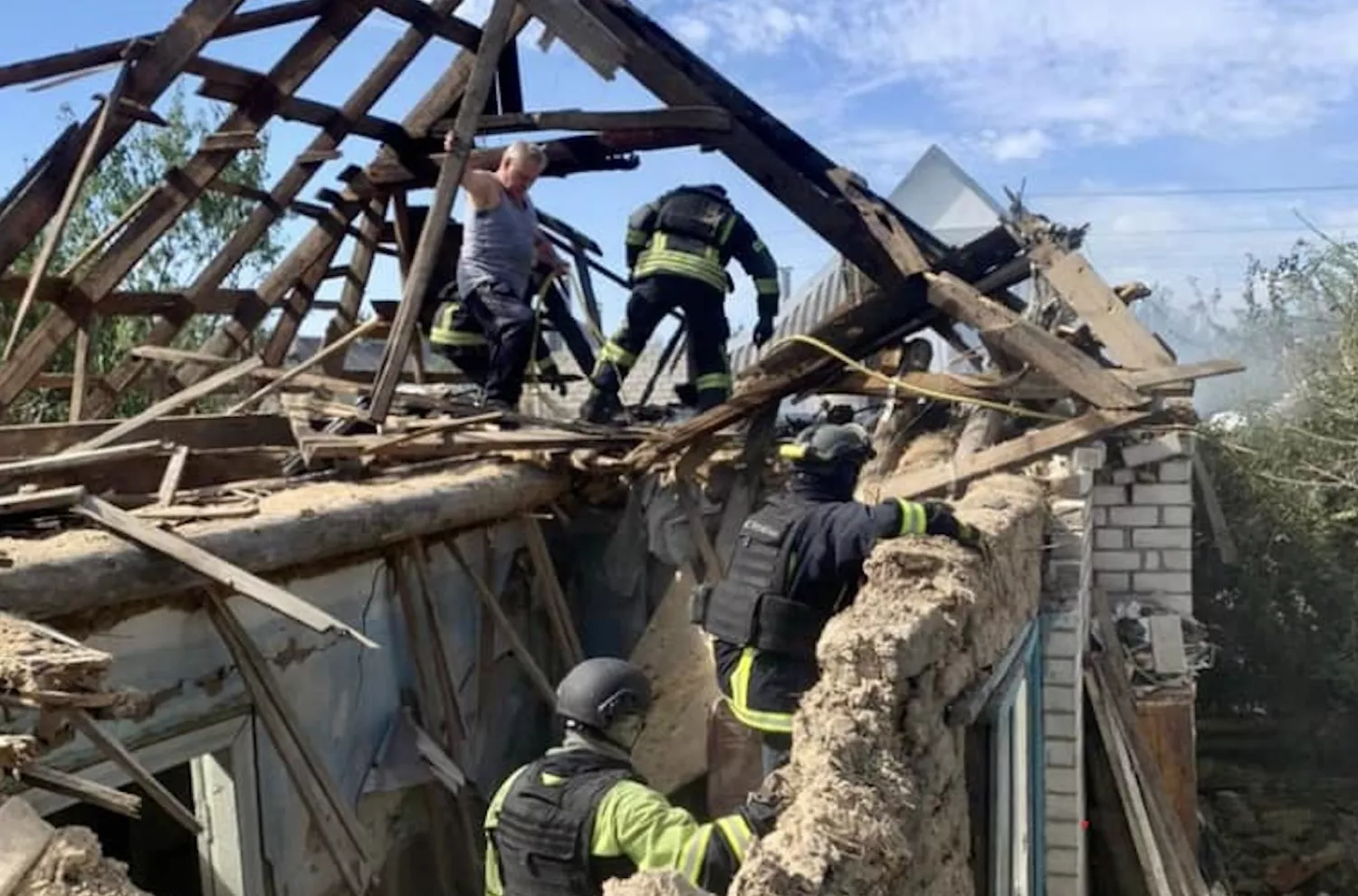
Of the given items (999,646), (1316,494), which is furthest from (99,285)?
(1316,494)

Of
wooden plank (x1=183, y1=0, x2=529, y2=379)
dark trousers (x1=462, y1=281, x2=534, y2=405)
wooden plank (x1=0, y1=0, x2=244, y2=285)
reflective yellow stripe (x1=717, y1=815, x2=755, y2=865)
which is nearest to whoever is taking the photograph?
reflective yellow stripe (x1=717, y1=815, x2=755, y2=865)

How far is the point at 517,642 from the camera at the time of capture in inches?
250

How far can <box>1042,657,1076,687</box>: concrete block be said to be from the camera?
5910 millimetres

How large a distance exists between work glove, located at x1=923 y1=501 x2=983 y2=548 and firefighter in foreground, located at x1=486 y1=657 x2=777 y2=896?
3.86 feet

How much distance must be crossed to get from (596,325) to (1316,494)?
19.1 ft

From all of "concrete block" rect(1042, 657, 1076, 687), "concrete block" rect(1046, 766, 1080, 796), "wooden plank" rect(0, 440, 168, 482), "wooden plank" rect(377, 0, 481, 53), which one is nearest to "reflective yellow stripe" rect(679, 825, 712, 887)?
"wooden plank" rect(0, 440, 168, 482)

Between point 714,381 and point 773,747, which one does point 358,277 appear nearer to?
point 714,381

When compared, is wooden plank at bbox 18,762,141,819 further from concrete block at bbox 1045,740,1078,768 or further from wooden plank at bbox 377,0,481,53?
wooden plank at bbox 377,0,481,53

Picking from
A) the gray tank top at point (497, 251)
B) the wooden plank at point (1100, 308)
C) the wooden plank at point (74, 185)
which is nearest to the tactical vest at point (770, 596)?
the wooden plank at point (1100, 308)

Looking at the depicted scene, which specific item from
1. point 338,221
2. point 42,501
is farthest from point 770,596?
point 338,221

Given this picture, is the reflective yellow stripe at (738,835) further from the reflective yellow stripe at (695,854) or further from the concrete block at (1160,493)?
the concrete block at (1160,493)

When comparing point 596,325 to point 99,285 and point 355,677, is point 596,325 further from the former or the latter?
point 355,677

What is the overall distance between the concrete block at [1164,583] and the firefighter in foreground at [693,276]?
7.93 ft

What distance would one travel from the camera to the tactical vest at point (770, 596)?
14.9 ft
